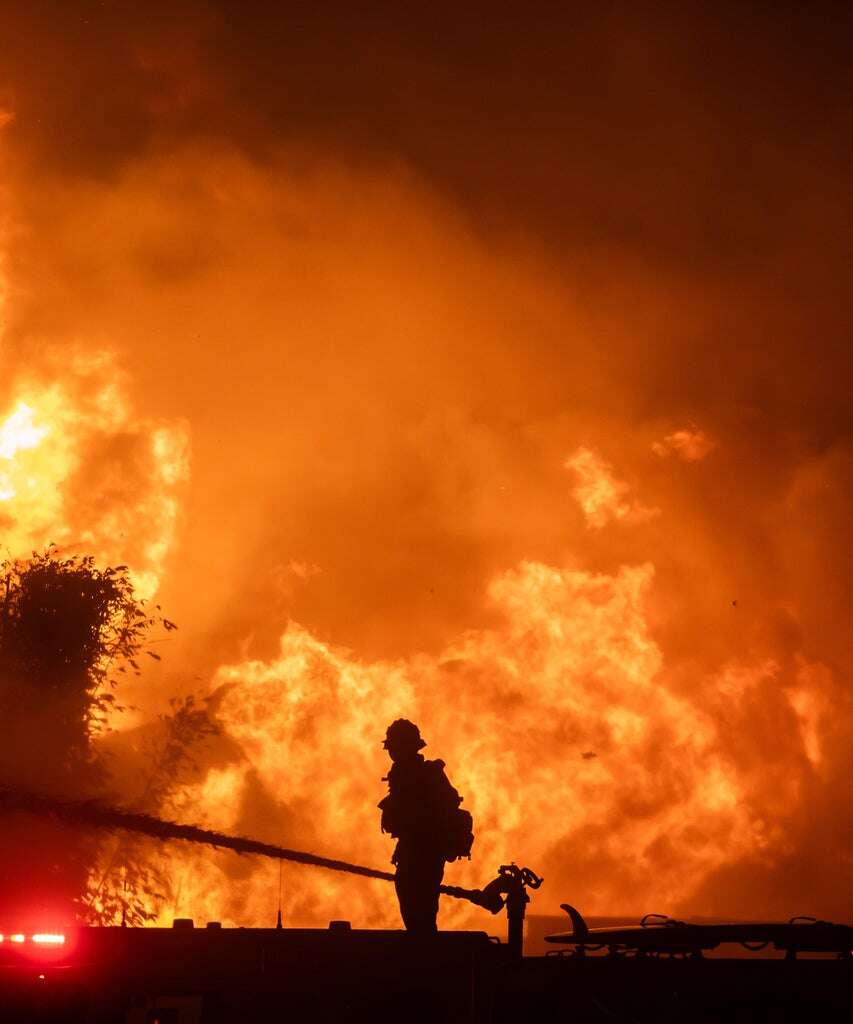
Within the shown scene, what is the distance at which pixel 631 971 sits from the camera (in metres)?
16.4

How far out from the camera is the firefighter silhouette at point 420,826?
21.0 m

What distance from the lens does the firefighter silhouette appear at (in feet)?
68.9

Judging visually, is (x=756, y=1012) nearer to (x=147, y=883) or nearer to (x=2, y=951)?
(x=2, y=951)

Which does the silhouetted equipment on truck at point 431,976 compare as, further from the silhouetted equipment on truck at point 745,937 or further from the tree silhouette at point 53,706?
the tree silhouette at point 53,706

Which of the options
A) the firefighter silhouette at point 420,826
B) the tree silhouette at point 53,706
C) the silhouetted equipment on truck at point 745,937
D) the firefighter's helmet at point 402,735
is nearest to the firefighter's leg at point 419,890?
the firefighter silhouette at point 420,826

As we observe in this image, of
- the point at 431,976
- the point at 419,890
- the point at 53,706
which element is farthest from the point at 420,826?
the point at 53,706

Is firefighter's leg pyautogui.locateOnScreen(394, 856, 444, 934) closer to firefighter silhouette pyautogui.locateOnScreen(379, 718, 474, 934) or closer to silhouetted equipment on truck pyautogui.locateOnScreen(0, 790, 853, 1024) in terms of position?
firefighter silhouette pyautogui.locateOnScreen(379, 718, 474, 934)

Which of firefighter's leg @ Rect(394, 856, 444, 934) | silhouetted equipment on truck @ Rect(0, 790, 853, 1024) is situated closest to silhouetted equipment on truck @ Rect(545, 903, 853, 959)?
silhouetted equipment on truck @ Rect(0, 790, 853, 1024)

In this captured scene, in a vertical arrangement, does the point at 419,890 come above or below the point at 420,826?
below

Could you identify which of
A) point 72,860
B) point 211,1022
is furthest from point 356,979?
point 72,860

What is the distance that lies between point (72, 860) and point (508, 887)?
1150 inches

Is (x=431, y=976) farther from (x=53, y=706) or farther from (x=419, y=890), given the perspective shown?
(x=53, y=706)

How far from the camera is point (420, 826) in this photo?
21.2m

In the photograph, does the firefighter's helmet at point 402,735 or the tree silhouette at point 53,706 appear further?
the tree silhouette at point 53,706
